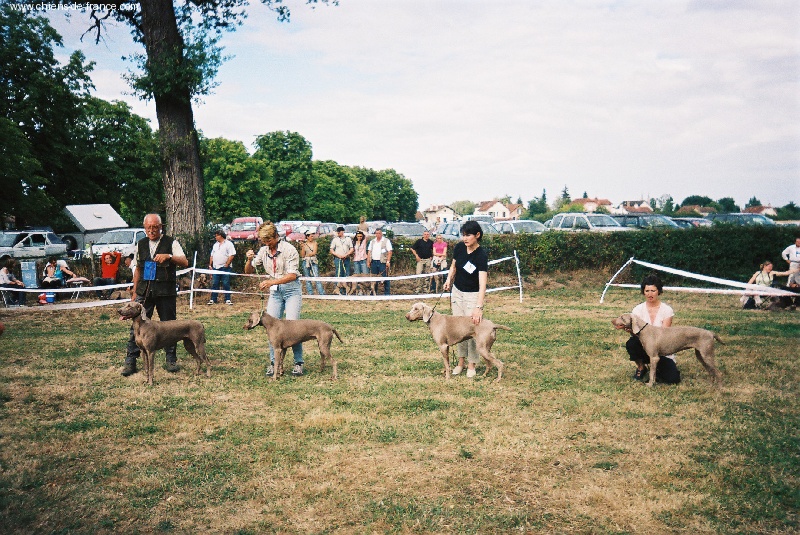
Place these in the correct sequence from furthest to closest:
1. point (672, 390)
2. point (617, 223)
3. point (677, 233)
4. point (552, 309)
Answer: point (617, 223)
point (677, 233)
point (552, 309)
point (672, 390)

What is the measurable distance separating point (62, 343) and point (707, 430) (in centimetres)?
1034

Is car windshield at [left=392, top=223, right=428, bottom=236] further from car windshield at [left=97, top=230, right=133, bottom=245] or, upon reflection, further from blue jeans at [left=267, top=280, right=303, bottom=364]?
blue jeans at [left=267, top=280, right=303, bottom=364]

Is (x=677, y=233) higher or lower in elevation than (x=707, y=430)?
higher

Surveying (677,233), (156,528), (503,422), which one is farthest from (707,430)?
(677,233)

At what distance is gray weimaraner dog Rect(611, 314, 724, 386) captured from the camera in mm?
7184

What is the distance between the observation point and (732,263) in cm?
2019

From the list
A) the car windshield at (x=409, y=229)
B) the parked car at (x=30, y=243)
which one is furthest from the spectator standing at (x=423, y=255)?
the parked car at (x=30, y=243)

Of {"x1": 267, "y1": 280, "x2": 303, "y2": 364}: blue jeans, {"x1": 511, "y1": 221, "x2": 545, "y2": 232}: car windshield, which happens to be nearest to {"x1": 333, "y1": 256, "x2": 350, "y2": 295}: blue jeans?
{"x1": 511, "y1": 221, "x2": 545, "y2": 232}: car windshield

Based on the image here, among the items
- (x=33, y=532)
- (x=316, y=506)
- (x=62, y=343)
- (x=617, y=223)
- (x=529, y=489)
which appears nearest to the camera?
(x=33, y=532)

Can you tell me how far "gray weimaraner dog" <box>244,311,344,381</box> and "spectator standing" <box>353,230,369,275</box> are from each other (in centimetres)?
988

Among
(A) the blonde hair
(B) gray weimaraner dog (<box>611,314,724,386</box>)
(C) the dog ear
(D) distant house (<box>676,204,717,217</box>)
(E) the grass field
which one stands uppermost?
(D) distant house (<box>676,204,717,217</box>)

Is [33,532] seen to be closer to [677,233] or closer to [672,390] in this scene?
[672,390]

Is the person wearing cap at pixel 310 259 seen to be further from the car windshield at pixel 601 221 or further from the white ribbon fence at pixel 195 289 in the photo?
the car windshield at pixel 601 221

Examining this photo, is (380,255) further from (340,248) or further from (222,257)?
(222,257)
